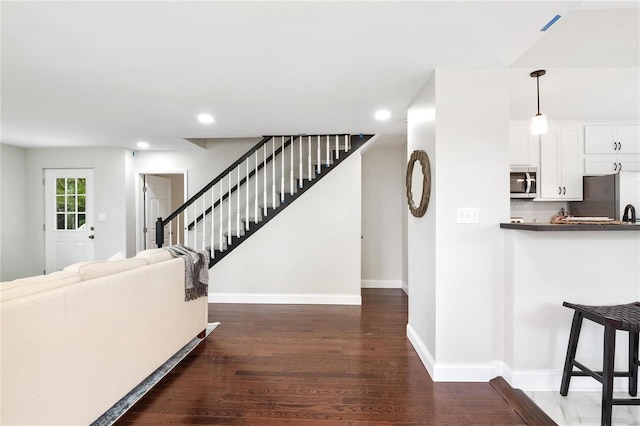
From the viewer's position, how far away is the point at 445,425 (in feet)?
6.50

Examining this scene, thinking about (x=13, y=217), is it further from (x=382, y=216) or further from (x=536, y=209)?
(x=536, y=209)

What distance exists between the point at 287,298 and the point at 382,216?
87.2 inches

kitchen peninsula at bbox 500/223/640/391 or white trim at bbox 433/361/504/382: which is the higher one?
kitchen peninsula at bbox 500/223/640/391

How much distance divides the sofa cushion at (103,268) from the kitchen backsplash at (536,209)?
4564mm

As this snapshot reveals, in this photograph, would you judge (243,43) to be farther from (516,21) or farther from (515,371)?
(515,371)

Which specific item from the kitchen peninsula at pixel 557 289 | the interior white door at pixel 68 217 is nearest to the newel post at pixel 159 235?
the interior white door at pixel 68 217

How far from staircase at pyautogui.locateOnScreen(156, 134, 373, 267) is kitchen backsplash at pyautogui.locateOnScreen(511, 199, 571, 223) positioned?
2292 mm

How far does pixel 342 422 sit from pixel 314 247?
2.87 m

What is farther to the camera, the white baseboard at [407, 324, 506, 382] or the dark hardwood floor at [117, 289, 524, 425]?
the white baseboard at [407, 324, 506, 382]

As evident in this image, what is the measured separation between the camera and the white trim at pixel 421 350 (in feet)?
8.58

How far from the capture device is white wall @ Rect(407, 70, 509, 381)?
2533 millimetres

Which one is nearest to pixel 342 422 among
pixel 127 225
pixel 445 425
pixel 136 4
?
pixel 445 425

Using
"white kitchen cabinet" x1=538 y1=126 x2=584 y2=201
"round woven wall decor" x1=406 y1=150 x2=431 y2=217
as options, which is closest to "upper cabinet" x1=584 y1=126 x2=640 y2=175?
"white kitchen cabinet" x1=538 y1=126 x2=584 y2=201

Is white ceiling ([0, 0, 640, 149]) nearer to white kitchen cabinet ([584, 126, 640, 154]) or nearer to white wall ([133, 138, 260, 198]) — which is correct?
white kitchen cabinet ([584, 126, 640, 154])
